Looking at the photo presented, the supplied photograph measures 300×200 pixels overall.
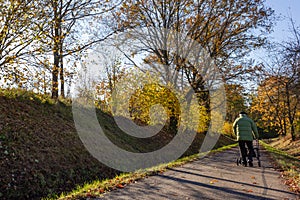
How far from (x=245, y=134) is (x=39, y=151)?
682 cm

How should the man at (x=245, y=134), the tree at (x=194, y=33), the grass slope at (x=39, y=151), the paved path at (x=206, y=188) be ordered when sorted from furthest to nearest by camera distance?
the tree at (x=194, y=33), the man at (x=245, y=134), the grass slope at (x=39, y=151), the paved path at (x=206, y=188)

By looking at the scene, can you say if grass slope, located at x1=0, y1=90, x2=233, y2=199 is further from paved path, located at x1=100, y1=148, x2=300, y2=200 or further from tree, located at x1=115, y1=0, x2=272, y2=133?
tree, located at x1=115, y1=0, x2=272, y2=133

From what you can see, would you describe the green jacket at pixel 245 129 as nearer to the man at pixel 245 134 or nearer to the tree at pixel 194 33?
the man at pixel 245 134

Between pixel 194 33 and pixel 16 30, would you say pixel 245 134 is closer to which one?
pixel 16 30

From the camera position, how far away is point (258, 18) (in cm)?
2358

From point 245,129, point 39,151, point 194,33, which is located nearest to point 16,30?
point 39,151

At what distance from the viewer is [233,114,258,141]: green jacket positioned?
35.8 ft

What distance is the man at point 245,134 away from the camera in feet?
35.7

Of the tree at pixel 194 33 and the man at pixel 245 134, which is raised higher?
the tree at pixel 194 33

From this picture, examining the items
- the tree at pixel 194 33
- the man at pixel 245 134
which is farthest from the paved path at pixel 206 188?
the tree at pixel 194 33

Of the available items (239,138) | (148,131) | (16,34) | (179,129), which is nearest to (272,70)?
(179,129)

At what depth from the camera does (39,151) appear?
9406 millimetres

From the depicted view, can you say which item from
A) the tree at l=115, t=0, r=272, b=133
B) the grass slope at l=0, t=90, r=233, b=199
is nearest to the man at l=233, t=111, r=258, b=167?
the grass slope at l=0, t=90, r=233, b=199

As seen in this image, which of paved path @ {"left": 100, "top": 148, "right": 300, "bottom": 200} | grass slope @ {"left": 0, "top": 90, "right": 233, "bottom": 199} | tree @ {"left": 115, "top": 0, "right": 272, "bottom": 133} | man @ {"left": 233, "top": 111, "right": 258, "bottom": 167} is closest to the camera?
paved path @ {"left": 100, "top": 148, "right": 300, "bottom": 200}
